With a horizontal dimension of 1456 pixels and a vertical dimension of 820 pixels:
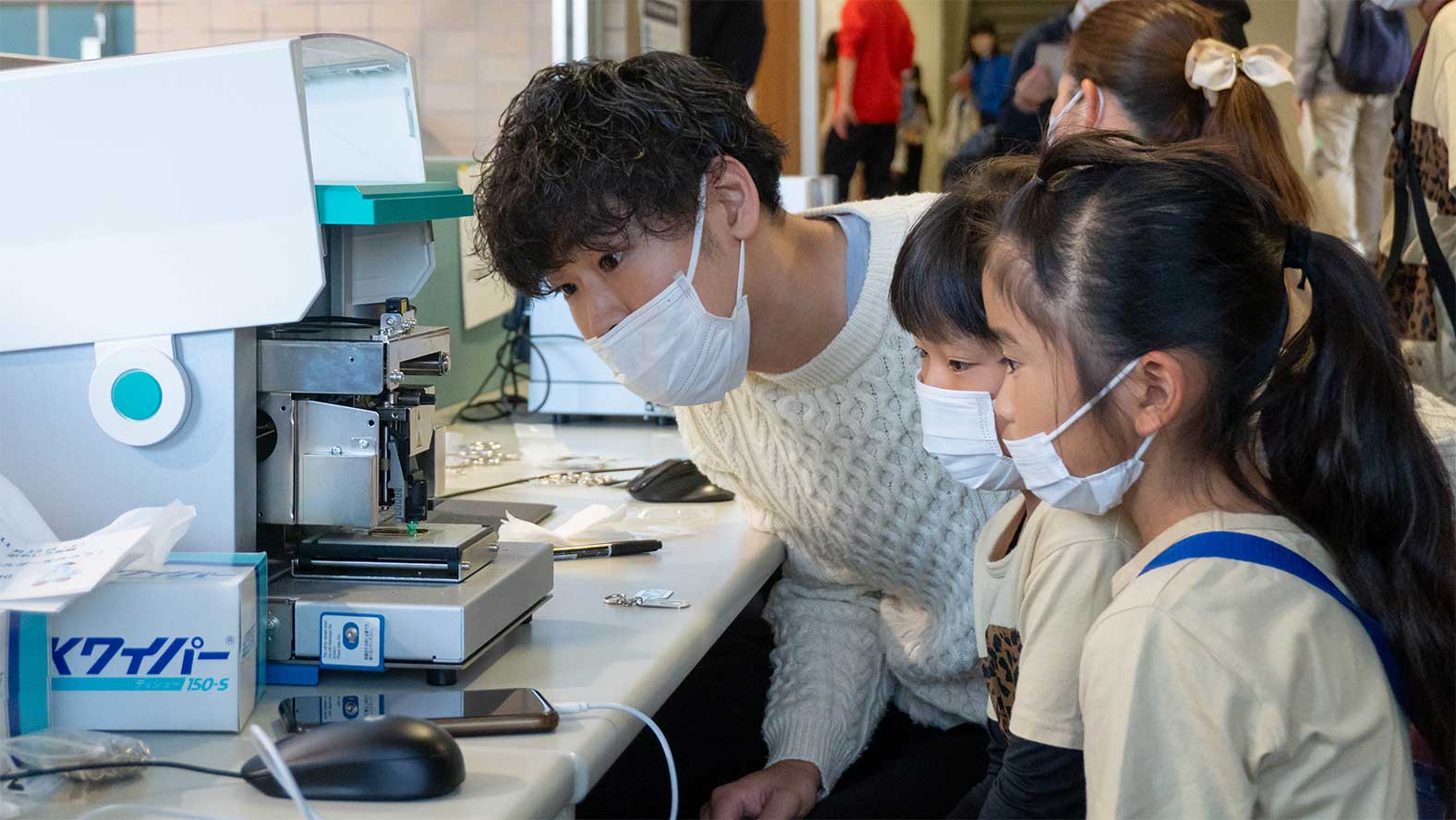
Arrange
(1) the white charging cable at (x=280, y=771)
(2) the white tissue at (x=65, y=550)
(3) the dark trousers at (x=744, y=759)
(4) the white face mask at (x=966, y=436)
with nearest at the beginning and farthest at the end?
(1) the white charging cable at (x=280, y=771) < (2) the white tissue at (x=65, y=550) < (4) the white face mask at (x=966, y=436) < (3) the dark trousers at (x=744, y=759)

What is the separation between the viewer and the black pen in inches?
58.4

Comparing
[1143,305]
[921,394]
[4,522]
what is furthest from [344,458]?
[1143,305]

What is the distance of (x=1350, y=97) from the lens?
3.92 meters

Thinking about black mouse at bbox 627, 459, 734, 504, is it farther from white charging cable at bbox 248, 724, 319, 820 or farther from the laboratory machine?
white charging cable at bbox 248, 724, 319, 820

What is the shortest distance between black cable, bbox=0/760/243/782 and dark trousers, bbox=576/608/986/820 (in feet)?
2.44

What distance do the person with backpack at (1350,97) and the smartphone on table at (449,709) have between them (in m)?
2.85

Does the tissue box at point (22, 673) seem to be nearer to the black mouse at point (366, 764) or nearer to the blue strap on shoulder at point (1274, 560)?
the black mouse at point (366, 764)

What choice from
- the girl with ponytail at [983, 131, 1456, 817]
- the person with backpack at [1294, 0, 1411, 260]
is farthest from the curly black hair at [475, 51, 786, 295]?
the person with backpack at [1294, 0, 1411, 260]

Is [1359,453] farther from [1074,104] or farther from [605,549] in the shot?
[1074,104]

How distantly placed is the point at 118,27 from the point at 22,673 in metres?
3.61

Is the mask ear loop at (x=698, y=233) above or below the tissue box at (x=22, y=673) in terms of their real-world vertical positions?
above

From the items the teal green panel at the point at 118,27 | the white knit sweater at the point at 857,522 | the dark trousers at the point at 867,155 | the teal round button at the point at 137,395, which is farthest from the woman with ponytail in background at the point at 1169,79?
the dark trousers at the point at 867,155

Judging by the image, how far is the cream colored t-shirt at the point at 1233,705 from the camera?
3.14 feet

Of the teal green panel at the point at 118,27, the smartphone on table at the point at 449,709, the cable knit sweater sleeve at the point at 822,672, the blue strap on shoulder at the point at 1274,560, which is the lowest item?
the cable knit sweater sleeve at the point at 822,672
